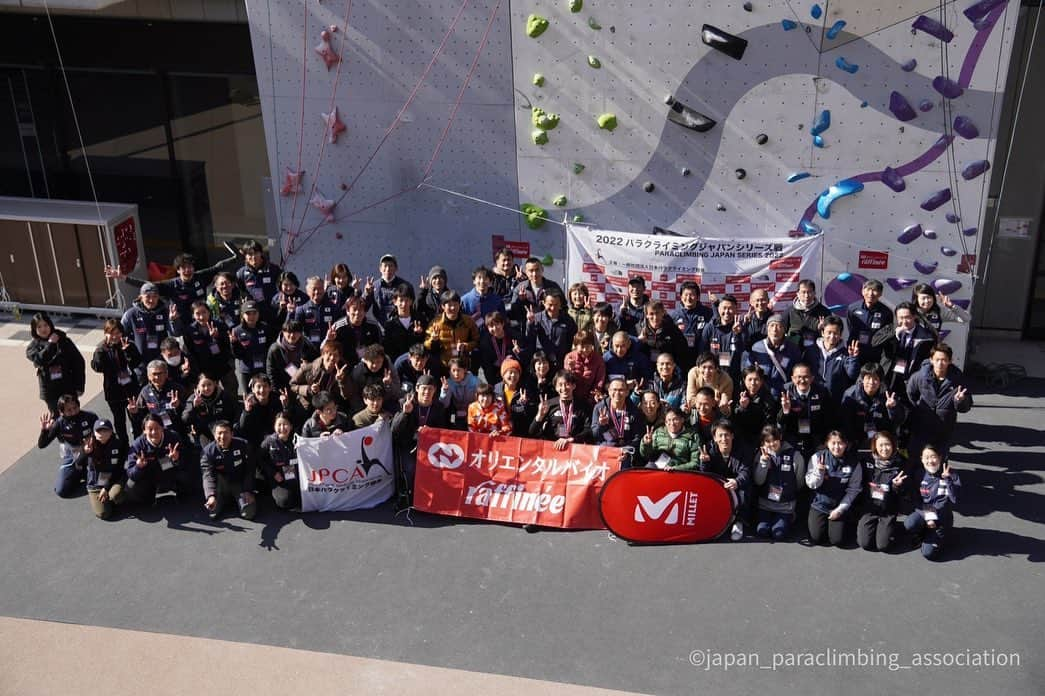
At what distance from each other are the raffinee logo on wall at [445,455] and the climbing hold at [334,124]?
4161mm

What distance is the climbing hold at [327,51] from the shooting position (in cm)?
1052

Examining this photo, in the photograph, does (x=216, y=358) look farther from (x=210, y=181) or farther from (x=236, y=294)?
(x=210, y=181)

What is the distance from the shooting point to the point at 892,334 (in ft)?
28.5

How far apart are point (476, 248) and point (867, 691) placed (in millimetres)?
6223

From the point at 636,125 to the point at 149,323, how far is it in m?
4.99

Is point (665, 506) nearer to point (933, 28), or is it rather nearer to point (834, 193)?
point (834, 193)

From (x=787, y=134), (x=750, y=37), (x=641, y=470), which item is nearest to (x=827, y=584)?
(x=641, y=470)

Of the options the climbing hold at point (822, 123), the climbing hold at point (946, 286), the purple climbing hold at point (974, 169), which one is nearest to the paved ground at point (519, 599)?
A: the climbing hold at point (946, 286)

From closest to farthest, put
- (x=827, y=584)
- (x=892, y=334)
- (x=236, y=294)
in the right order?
(x=827, y=584) < (x=892, y=334) < (x=236, y=294)

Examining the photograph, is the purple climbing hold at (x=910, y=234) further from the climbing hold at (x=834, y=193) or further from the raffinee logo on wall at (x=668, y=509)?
the raffinee logo on wall at (x=668, y=509)

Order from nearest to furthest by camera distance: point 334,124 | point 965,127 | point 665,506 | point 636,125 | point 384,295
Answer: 1. point 665,506
2. point 965,127
3. point 384,295
4. point 636,125
5. point 334,124

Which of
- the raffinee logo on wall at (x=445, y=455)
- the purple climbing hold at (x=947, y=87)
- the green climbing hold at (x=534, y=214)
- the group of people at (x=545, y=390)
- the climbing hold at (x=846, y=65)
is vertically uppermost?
the climbing hold at (x=846, y=65)

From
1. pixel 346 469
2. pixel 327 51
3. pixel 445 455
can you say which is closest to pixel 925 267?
pixel 445 455

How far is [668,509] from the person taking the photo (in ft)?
25.4
